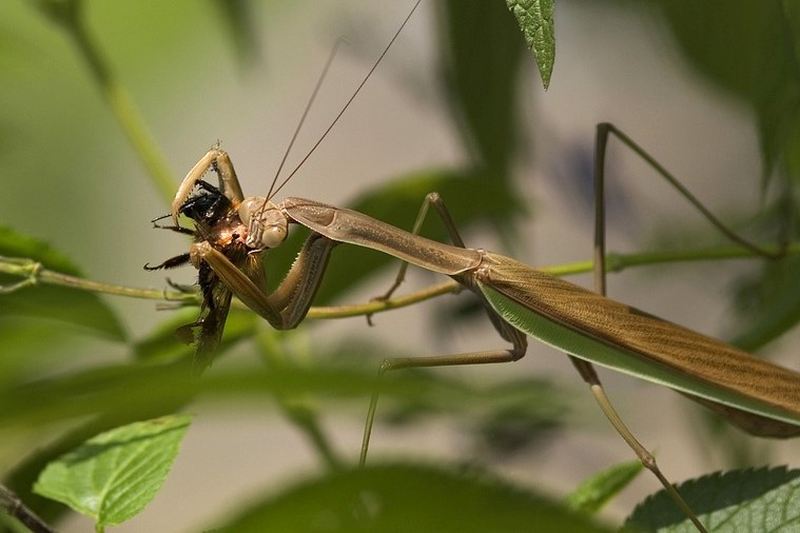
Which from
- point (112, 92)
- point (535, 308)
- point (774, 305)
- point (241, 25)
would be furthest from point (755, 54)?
point (112, 92)

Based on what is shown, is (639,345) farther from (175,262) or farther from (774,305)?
(175,262)

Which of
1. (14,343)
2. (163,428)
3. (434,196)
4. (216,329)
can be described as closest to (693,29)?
(434,196)

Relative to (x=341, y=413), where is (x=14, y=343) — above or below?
above

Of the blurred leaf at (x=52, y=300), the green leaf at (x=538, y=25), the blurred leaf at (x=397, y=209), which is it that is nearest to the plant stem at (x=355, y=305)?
the blurred leaf at (x=52, y=300)

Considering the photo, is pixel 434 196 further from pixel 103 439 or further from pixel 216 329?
pixel 103 439

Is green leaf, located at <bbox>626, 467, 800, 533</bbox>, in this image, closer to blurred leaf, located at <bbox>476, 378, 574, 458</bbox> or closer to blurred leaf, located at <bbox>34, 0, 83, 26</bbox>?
blurred leaf, located at <bbox>476, 378, 574, 458</bbox>
